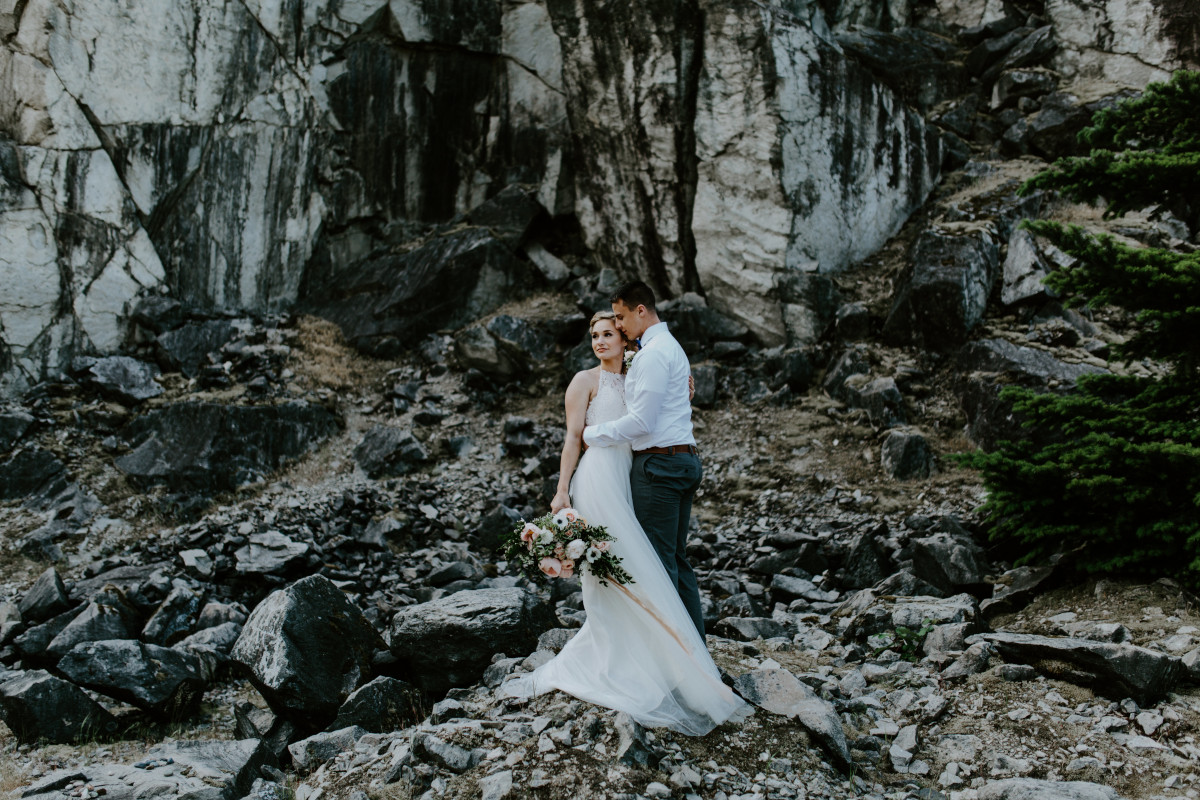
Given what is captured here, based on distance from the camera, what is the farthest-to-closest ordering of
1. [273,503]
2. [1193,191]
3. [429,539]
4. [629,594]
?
[273,503], [429,539], [1193,191], [629,594]

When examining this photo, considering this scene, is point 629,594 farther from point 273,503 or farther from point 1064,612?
point 273,503

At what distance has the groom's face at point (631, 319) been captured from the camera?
5.09 metres

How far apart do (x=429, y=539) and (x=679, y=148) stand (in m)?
9.16

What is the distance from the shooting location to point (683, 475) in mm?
5062

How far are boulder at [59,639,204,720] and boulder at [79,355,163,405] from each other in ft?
30.0

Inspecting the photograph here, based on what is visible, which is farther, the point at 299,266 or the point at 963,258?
the point at 299,266

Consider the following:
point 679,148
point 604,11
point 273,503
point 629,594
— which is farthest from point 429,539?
point 604,11

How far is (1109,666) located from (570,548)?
3440 millimetres

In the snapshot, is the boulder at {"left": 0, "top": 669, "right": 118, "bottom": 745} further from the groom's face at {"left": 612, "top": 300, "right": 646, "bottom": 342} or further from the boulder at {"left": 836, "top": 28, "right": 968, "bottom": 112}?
the boulder at {"left": 836, "top": 28, "right": 968, "bottom": 112}

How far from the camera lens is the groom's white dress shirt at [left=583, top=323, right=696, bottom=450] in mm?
4840

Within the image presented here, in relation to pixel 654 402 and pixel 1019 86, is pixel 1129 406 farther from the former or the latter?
pixel 1019 86

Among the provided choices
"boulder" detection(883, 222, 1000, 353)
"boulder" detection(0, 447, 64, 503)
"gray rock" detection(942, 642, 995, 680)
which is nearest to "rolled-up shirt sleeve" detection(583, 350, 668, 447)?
"gray rock" detection(942, 642, 995, 680)

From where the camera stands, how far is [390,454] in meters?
13.4

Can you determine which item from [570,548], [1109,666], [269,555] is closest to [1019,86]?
[1109,666]
